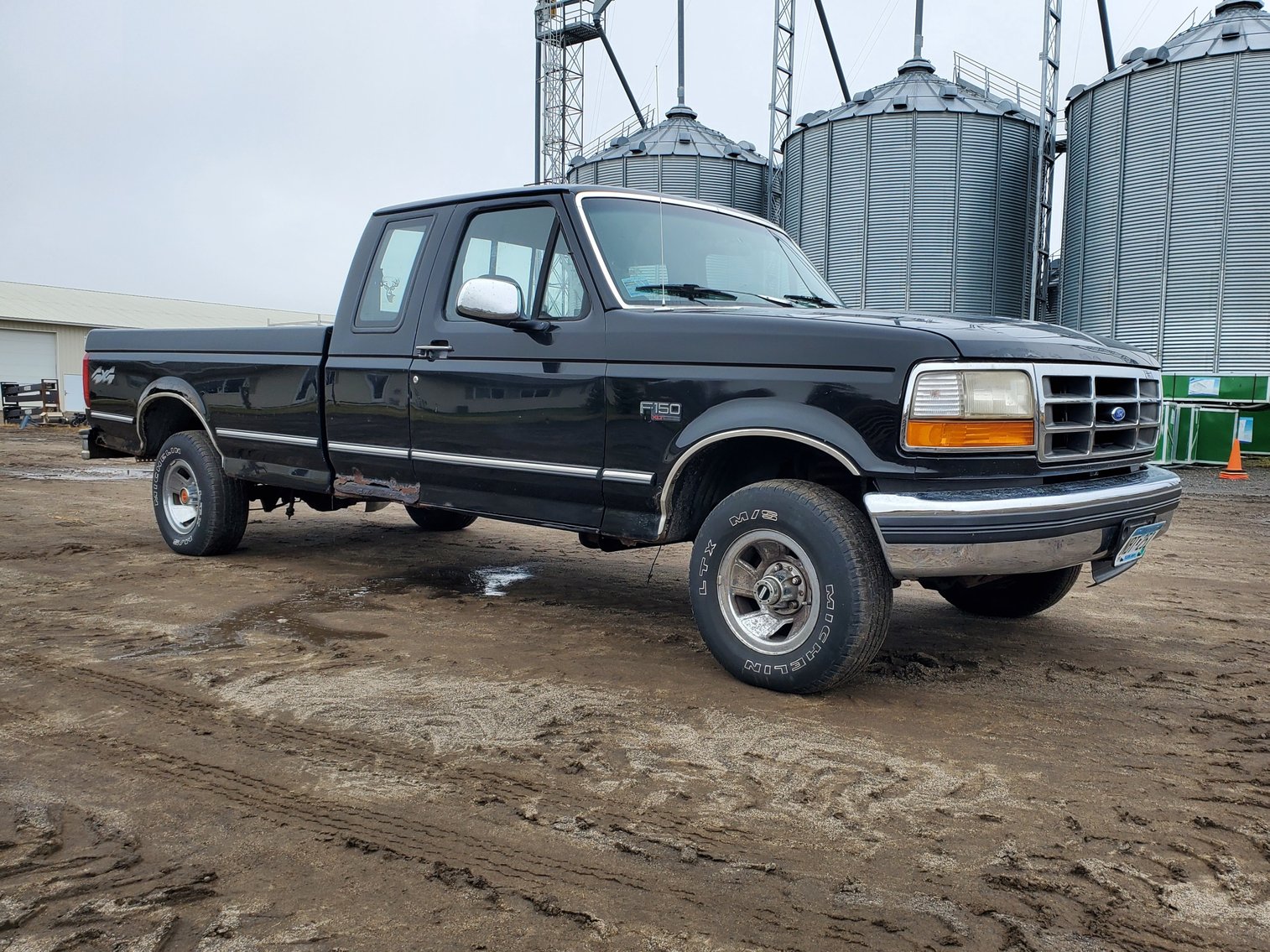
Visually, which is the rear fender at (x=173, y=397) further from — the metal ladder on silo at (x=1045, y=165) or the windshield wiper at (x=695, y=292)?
the metal ladder on silo at (x=1045, y=165)

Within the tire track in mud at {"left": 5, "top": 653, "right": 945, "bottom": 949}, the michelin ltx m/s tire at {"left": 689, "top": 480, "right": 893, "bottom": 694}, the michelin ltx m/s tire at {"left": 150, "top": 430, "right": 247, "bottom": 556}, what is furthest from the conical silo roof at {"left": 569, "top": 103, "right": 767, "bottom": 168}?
the tire track in mud at {"left": 5, "top": 653, "right": 945, "bottom": 949}

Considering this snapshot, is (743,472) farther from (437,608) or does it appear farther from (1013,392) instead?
(437,608)

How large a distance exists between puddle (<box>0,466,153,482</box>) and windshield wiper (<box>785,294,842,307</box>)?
10646 millimetres

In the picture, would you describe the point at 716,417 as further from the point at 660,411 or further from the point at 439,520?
the point at 439,520

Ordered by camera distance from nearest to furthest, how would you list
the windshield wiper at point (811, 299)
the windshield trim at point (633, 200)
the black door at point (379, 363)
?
1. the windshield trim at point (633, 200)
2. the windshield wiper at point (811, 299)
3. the black door at point (379, 363)

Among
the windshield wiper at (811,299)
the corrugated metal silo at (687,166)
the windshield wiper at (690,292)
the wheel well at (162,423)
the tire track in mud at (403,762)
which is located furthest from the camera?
the corrugated metal silo at (687,166)

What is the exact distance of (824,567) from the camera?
3.63m

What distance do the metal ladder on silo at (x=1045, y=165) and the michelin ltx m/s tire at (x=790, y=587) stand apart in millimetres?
19224

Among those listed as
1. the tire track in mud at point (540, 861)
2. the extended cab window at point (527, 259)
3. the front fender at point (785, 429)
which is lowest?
the tire track in mud at point (540, 861)

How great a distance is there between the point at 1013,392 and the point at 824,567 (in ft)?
3.05

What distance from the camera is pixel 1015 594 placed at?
5180mm

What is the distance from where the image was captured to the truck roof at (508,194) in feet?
15.4

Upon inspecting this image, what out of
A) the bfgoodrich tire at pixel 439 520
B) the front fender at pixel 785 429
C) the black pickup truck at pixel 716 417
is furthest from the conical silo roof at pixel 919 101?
the front fender at pixel 785 429

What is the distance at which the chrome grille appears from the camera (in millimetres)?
3613
